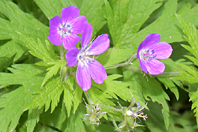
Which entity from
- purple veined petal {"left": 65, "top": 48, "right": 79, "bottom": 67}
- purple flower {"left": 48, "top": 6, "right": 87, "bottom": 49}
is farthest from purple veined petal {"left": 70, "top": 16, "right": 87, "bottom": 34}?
purple veined petal {"left": 65, "top": 48, "right": 79, "bottom": 67}

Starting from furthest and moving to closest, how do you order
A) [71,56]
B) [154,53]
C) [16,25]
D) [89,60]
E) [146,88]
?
[146,88], [16,25], [154,53], [89,60], [71,56]

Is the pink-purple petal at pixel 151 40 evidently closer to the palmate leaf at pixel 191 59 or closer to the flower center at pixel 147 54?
the flower center at pixel 147 54

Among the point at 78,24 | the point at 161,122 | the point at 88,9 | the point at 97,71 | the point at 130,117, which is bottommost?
the point at 161,122

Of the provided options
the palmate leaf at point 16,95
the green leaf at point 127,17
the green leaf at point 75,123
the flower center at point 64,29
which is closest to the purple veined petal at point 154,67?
the green leaf at point 127,17

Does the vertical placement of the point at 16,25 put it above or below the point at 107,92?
above

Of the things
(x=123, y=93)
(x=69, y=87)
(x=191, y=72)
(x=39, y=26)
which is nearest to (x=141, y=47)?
(x=123, y=93)

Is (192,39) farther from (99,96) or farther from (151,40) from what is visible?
(99,96)

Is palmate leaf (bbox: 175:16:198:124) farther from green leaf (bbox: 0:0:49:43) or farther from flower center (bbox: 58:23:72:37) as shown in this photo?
green leaf (bbox: 0:0:49:43)

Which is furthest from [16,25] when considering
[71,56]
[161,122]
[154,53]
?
[161,122]
